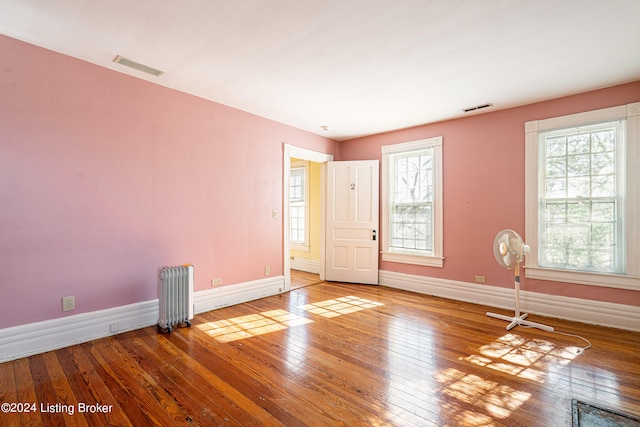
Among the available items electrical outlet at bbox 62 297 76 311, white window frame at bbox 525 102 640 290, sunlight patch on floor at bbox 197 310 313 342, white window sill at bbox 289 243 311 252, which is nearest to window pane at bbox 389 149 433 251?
white window frame at bbox 525 102 640 290

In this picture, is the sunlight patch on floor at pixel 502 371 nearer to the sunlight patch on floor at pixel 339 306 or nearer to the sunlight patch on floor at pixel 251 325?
the sunlight patch on floor at pixel 339 306

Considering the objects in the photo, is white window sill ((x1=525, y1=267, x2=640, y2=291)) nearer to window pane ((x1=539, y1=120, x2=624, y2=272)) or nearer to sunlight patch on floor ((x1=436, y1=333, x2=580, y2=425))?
window pane ((x1=539, y1=120, x2=624, y2=272))

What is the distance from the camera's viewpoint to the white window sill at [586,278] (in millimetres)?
3340

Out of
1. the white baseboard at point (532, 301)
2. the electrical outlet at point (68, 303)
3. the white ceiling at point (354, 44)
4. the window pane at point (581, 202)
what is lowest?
the white baseboard at point (532, 301)

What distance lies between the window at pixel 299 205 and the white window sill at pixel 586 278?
4017 mm

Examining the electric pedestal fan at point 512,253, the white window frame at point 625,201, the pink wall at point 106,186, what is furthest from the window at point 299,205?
the white window frame at point 625,201

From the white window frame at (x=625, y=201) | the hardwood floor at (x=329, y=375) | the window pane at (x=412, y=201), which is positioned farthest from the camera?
the window pane at (x=412, y=201)

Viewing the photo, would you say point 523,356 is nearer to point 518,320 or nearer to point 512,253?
point 518,320

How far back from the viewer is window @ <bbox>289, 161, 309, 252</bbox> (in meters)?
6.60

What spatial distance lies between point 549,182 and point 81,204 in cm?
527

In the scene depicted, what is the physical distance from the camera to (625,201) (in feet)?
11.1

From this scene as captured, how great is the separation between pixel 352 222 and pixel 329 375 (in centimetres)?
339

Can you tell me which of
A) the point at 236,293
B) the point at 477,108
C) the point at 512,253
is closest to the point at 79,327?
the point at 236,293

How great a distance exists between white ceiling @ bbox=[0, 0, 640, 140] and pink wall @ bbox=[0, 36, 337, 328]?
0.29 metres
